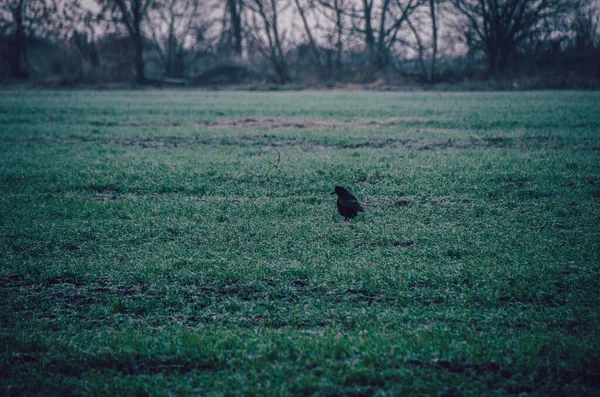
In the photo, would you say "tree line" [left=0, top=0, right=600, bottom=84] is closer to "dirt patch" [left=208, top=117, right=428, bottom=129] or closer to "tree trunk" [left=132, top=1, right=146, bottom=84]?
"tree trunk" [left=132, top=1, right=146, bottom=84]

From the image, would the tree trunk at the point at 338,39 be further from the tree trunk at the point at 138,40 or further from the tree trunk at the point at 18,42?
the tree trunk at the point at 18,42

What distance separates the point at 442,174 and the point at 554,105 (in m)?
10.8

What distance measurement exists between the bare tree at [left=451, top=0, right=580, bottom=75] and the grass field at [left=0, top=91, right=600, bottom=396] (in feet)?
89.5

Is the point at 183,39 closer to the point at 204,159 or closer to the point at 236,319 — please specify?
the point at 204,159

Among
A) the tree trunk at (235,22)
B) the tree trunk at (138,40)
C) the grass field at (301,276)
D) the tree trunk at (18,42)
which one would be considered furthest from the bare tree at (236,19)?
the grass field at (301,276)

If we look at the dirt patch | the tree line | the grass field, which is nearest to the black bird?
the grass field

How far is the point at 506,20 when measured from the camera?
3091cm

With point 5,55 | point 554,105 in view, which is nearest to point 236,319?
point 554,105

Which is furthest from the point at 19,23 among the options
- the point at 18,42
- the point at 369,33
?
the point at 369,33

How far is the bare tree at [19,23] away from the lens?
3656 centimetres

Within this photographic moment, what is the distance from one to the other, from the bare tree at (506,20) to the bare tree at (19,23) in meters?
31.9

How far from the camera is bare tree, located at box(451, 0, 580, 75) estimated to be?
99.9ft

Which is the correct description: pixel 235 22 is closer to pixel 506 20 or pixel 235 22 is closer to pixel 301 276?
pixel 506 20

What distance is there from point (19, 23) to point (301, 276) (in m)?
43.2
